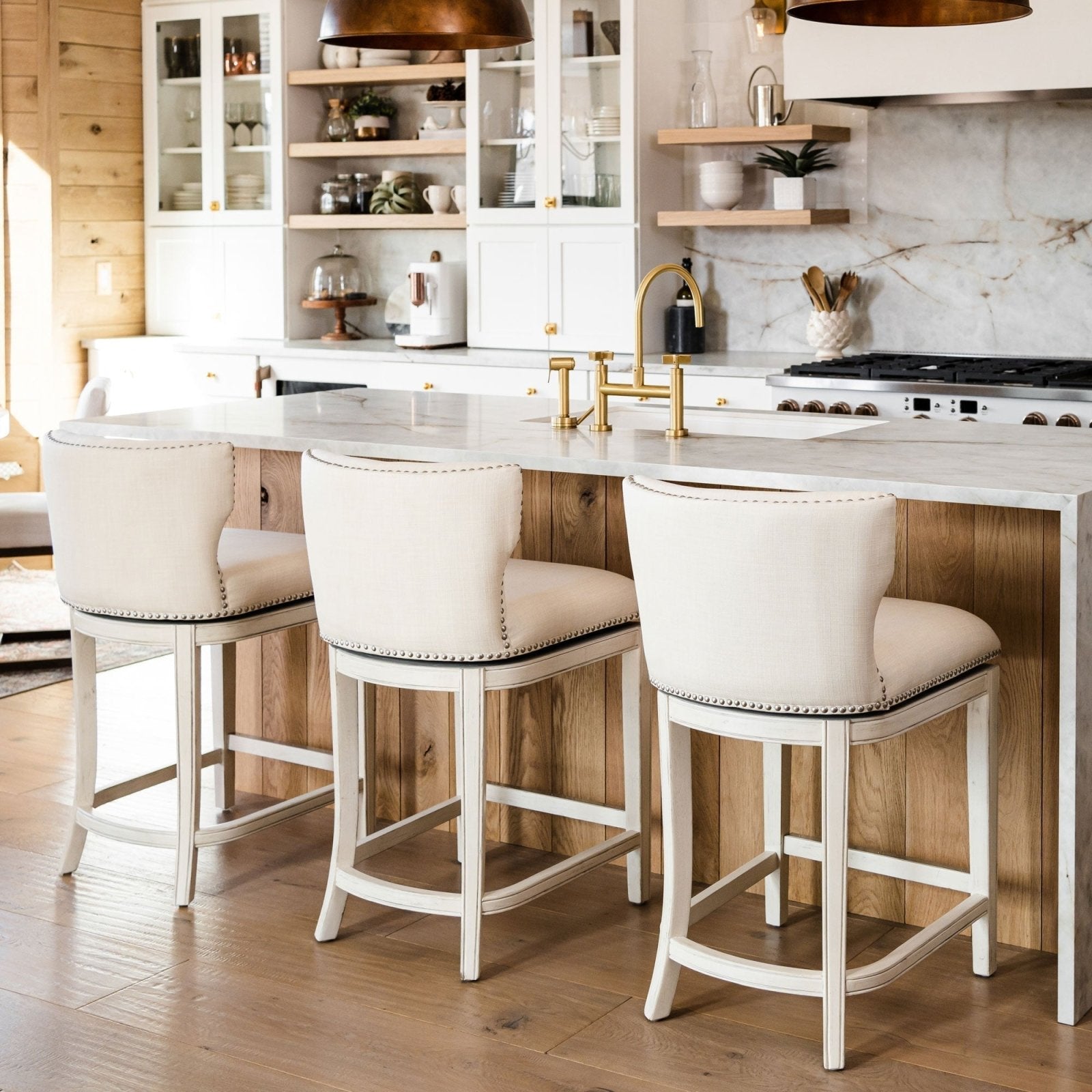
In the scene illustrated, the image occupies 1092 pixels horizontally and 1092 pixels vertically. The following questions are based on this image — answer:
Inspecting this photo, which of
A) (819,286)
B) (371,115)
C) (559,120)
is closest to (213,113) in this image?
(371,115)

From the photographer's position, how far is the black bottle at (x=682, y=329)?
17.4ft

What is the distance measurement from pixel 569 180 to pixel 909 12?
2.34 metres

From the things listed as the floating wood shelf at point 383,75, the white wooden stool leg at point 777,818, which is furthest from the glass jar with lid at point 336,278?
the white wooden stool leg at point 777,818

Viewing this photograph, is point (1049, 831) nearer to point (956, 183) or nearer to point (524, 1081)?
point (524, 1081)

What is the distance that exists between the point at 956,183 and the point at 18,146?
348 cm

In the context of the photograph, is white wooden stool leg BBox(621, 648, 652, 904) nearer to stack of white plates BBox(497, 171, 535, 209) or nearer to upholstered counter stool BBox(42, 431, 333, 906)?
upholstered counter stool BBox(42, 431, 333, 906)

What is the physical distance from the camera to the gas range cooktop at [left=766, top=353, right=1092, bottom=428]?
13.9 ft

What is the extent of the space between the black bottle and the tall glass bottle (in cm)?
49

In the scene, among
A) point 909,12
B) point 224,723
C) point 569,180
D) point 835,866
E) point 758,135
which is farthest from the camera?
point 569,180

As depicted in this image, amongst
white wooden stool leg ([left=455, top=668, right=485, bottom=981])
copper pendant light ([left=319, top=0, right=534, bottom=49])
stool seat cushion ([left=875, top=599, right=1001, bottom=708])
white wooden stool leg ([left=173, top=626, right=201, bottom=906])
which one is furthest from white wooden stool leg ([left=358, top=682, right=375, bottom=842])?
copper pendant light ([left=319, top=0, right=534, bottom=49])

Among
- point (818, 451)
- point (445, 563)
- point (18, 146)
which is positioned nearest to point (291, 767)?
point (445, 563)

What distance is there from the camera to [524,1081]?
2297 mm

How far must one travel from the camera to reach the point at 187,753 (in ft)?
9.55

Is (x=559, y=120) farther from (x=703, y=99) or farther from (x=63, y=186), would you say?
(x=63, y=186)
